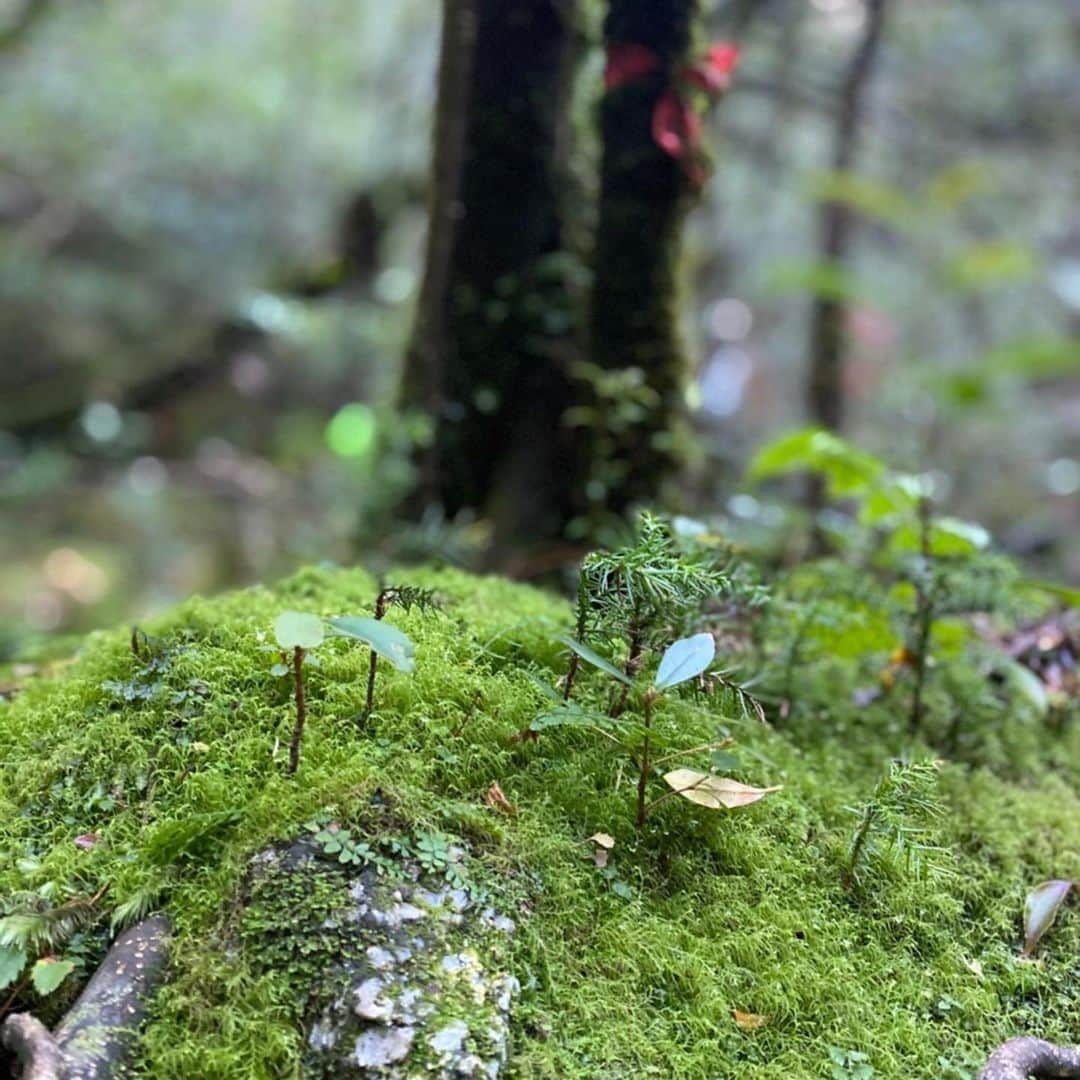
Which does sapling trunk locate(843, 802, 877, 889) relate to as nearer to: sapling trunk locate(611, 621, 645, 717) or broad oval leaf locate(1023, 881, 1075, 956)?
broad oval leaf locate(1023, 881, 1075, 956)

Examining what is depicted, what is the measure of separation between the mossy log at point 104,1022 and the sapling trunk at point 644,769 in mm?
834

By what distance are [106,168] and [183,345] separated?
1.63 meters

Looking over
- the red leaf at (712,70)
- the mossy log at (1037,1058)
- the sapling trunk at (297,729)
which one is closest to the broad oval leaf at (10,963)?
the sapling trunk at (297,729)

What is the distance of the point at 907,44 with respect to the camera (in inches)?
236

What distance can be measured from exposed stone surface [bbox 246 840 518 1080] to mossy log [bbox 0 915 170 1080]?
167 millimetres

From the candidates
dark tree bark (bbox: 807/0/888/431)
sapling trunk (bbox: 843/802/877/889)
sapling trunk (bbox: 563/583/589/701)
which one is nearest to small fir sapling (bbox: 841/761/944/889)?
sapling trunk (bbox: 843/802/877/889)

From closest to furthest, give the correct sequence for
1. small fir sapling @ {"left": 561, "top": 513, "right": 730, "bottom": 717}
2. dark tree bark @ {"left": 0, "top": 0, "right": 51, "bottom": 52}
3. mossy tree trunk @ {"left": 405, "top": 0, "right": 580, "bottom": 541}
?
small fir sapling @ {"left": 561, "top": 513, "right": 730, "bottom": 717} → mossy tree trunk @ {"left": 405, "top": 0, "right": 580, "bottom": 541} → dark tree bark @ {"left": 0, "top": 0, "right": 51, "bottom": 52}

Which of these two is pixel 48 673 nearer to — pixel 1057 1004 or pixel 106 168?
pixel 1057 1004

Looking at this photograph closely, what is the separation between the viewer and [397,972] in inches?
49.7

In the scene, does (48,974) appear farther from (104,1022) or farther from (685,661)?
(685,661)

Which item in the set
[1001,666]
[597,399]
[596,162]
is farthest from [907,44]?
[1001,666]

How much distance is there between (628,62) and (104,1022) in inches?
127

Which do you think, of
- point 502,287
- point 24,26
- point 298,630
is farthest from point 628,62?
point 24,26

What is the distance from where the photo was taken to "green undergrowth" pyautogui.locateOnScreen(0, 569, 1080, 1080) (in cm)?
133
